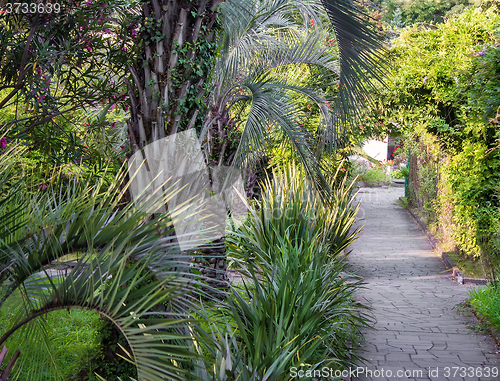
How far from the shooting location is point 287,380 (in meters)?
2.66

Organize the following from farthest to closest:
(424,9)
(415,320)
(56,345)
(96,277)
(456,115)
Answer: (424,9) < (456,115) < (415,320) < (56,345) < (96,277)

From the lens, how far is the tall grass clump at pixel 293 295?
291 cm

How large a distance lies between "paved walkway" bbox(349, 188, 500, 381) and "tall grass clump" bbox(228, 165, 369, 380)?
0.38 m

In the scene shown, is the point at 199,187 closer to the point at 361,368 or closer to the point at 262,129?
the point at 262,129

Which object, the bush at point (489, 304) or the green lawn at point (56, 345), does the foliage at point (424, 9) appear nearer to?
the bush at point (489, 304)

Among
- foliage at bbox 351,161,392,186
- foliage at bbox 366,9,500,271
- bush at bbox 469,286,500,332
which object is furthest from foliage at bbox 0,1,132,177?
foliage at bbox 351,161,392,186

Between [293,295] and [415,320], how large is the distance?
2.63 meters

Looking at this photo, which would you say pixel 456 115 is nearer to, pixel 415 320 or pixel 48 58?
pixel 415 320

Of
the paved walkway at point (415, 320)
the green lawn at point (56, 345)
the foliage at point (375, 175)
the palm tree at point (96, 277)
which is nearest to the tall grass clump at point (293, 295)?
the paved walkway at point (415, 320)

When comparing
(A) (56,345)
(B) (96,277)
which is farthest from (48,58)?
(A) (56,345)

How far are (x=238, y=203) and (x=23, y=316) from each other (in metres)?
7.14

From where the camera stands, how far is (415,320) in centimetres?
520

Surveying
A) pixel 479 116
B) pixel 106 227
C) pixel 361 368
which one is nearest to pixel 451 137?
pixel 479 116

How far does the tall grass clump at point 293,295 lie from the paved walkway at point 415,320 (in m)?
0.38
